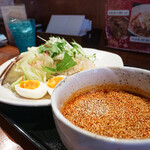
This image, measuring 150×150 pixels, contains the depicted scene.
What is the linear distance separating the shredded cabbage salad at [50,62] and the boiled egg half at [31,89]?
171 millimetres

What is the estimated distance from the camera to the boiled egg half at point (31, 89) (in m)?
1.27

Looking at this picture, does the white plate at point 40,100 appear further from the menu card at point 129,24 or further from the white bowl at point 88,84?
the menu card at point 129,24

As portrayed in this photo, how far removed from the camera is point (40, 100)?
1.08 meters

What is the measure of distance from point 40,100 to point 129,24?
1.66 m

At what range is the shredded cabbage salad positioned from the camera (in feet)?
5.08

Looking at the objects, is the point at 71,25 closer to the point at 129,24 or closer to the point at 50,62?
the point at 129,24

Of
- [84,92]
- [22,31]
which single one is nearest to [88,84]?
[84,92]

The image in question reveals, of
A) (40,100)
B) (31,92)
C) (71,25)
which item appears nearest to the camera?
(40,100)

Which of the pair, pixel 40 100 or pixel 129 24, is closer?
pixel 40 100

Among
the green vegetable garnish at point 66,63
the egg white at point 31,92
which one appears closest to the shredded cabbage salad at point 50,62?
the green vegetable garnish at point 66,63

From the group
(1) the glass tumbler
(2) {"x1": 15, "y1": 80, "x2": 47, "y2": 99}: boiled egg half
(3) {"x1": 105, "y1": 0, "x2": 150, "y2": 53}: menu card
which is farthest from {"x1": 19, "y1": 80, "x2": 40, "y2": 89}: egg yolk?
(3) {"x1": 105, "y1": 0, "x2": 150, "y2": 53}: menu card

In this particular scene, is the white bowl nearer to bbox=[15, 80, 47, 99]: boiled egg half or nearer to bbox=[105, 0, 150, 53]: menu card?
bbox=[15, 80, 47, 99]: boiled egg half

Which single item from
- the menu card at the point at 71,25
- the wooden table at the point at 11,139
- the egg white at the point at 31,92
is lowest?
the wooden table at the point at 11,139

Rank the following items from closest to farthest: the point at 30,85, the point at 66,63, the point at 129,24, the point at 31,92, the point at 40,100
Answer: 1. the point at 40,100
2. the point at 31,92
3. the point at 30,85
4. the point at 66,63
5. the point at 129,24
